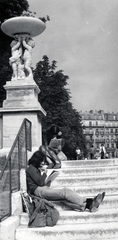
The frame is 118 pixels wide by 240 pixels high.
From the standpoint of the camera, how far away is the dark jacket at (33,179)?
6066 millimetres

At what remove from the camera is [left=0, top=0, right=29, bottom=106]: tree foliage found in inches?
803

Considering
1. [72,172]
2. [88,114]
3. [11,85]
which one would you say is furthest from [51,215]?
[88,114]

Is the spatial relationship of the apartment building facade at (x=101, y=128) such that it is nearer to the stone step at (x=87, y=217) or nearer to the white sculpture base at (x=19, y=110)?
the white sculpture base at (x=19, y=110)

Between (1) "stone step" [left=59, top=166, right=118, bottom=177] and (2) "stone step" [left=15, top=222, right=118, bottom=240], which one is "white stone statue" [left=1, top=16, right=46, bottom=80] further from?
(2) "stone step" [left=15, top=222, right=118, bottom=240]

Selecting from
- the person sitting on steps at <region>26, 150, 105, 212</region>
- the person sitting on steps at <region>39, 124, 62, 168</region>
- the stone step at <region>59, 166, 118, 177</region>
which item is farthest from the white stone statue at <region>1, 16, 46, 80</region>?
the person sitting on steps at <region>26, 150, 105, 212</region>

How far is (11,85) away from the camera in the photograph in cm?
1025

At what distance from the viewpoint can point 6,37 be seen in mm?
21266

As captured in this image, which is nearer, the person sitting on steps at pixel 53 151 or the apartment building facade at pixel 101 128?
the person sitting on steps at pixel 53 151

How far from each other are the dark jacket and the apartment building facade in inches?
5028

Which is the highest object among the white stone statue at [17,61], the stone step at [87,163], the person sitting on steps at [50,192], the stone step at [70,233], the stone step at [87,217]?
the white stone statue at [17,61]

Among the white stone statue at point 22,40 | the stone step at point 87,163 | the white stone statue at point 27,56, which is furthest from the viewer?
the white stone statue at point 27,56

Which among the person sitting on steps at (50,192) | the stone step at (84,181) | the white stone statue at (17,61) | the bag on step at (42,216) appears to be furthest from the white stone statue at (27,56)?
the bag on step at (42,216)

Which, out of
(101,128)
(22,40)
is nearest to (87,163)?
(22,40)

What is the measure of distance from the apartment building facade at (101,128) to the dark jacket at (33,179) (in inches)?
5028
